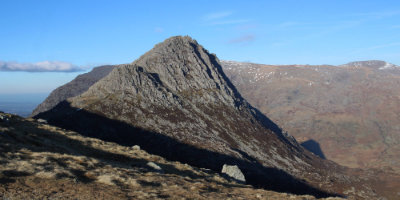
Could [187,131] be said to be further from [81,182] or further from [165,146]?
[81,182]

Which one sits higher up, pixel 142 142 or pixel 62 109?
pixel 62 109

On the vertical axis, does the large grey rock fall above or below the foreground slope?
below

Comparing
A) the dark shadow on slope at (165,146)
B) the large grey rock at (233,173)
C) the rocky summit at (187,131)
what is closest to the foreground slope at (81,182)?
the large grey rock at (233,173)

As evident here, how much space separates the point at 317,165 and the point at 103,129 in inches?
5526

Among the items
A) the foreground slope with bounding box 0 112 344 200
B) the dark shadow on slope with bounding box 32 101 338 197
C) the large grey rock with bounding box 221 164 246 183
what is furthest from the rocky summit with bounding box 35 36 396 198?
the foreground slope with bounding box 0 112 344 200

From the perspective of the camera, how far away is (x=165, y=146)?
5595 inches

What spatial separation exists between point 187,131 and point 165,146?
21.3 m

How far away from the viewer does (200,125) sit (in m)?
171

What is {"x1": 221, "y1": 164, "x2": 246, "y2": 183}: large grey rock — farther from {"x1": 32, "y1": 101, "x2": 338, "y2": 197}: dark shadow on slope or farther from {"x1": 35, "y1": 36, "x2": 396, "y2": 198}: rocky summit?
{"x1": 32, "y1": 101, "x2": 338, "y2": 197}: dark shadow on slope

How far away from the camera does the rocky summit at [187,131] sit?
456 feet

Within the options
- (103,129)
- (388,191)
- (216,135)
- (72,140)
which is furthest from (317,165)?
(72,140)

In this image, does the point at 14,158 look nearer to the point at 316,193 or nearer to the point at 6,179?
the point at 6,179

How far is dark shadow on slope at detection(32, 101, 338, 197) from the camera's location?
135 m

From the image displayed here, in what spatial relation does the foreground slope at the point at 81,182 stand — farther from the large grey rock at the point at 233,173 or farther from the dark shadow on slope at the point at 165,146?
the dark shadow on slope at the point at 165,146
